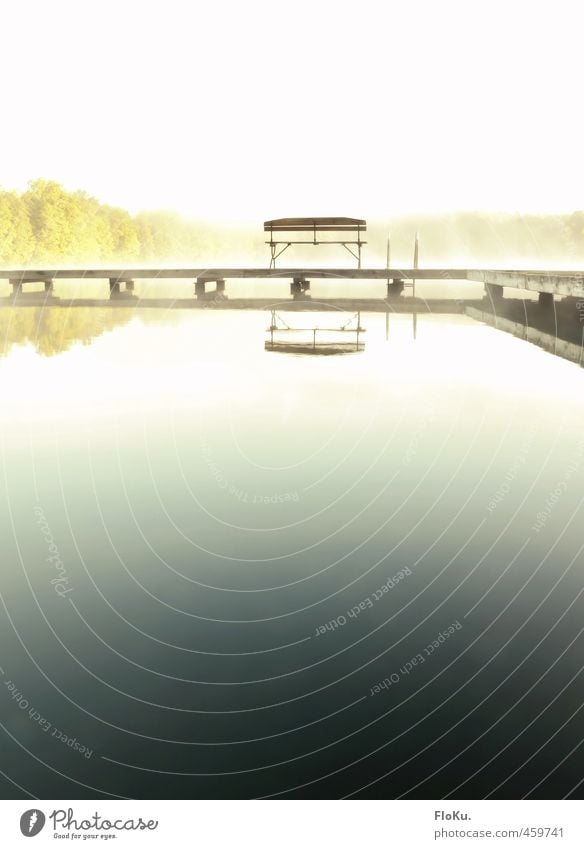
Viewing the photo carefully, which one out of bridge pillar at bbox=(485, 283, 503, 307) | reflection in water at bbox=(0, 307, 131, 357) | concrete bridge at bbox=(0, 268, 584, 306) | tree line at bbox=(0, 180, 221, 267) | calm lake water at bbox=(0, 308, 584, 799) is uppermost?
tree line at bbox=(0, 180, 221, 267)

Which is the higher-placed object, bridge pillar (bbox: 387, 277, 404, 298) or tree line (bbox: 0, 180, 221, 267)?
tree line (bbox: 0, 180, 221, 267)

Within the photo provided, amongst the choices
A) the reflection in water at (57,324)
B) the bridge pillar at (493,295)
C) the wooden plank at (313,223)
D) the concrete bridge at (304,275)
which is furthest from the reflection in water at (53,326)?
the bridge pillar at (493,295)

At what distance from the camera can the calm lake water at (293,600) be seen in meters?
5.50

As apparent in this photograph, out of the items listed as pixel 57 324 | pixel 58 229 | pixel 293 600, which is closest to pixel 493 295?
pixel 57 324

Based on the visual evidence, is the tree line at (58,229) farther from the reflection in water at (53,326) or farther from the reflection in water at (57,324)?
the reflection in water at (53,326)

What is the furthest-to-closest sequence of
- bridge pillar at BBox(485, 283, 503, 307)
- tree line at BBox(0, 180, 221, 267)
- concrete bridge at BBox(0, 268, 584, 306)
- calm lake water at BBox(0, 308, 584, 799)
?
1. tree line at BBox(0, 180, 221, 267)
2. bridge pillar at BBox(485, 283, 503, 307)
3. concrete bridge at BBox(0, 268, 584, 306)
4. calm lake water at BBox(0, 308, 584, 799)

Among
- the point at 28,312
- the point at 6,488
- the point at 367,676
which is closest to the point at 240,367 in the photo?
the point at 6,488

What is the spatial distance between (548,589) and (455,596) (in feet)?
2.84

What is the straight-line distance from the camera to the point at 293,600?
749 centimetres

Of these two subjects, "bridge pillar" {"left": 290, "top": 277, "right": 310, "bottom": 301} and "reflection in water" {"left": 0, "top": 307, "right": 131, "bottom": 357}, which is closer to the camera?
"reflection in water" {"left": 0, "top": 307, "right": 131, "bottom": 357}

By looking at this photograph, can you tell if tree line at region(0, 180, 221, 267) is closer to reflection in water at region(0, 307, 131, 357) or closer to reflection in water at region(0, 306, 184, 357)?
reflection in water at region(0, 306, 184, 357)

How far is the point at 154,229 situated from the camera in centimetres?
13000

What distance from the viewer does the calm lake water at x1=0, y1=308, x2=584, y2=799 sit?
216 inches

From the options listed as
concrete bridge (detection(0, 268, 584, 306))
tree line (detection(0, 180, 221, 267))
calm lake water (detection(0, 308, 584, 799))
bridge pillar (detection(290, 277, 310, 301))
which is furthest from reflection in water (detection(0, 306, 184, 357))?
tree line (detection(0, 180, 221, 267))
